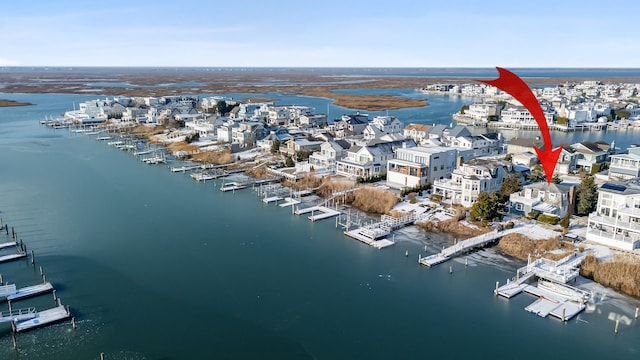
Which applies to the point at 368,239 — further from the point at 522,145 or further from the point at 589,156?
the point at 522,145

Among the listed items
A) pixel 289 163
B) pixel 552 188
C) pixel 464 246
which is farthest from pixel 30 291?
pixel 552 188

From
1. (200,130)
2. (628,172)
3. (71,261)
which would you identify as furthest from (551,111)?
(71,261)

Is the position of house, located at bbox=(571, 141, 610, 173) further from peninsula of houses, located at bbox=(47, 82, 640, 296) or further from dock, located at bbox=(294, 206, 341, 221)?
dock, located at bbox=(294, 206, 341, 221)

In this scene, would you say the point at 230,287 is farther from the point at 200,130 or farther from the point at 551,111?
the point at 551,111

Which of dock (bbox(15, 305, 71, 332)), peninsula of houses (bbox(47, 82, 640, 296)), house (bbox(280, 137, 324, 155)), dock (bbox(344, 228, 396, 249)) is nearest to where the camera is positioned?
dock (bbox(15, 305, 71, 332))

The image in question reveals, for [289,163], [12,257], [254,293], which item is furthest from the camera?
[289,163]

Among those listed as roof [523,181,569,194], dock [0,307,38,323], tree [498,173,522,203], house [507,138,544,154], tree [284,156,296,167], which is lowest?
dock [0,307,38,323]

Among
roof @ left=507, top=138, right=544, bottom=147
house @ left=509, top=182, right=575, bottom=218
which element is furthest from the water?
roof @ left=507, top=138, right=544, bottom=147
